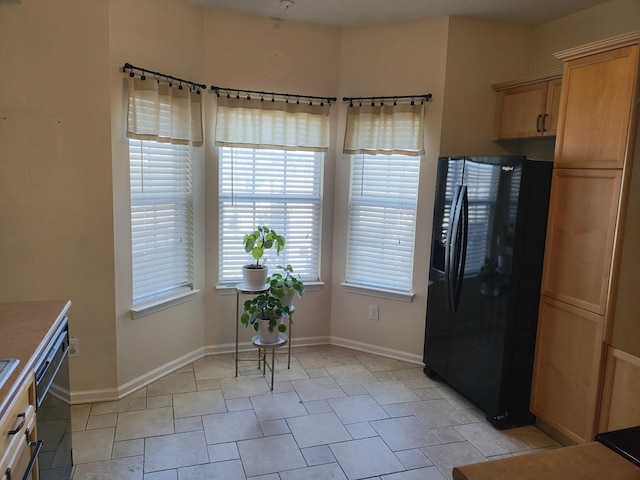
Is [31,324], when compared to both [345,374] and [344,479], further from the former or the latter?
[345,374]

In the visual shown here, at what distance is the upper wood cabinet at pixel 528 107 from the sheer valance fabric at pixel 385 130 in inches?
24.9

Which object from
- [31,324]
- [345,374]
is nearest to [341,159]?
[345,374]

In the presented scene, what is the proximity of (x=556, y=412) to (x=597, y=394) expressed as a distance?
339 millimetres

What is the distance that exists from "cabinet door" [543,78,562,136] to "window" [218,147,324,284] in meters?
1.72

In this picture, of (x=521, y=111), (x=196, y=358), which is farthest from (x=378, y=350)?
(x=521, y=111)

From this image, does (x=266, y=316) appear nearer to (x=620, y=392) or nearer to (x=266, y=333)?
(x=266, y=333)

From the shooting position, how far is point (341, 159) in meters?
3.87

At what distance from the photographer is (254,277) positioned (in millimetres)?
3363

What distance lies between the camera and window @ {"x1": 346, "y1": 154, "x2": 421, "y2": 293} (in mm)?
3695

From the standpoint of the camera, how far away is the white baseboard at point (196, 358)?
117 inches

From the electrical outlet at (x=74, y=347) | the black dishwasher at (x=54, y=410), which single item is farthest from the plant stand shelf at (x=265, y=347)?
the black dishwasher at (x=54, y=410)

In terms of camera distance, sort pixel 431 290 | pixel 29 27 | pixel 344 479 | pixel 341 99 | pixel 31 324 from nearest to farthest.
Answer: pixel 31 324 → pixel 344 479 → pixel 29 27 → pixel 431 290 → pixel 341 99

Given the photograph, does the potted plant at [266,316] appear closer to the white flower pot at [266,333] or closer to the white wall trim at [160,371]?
the white flower pot at [266,333]

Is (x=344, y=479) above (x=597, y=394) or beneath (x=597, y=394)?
beneath
